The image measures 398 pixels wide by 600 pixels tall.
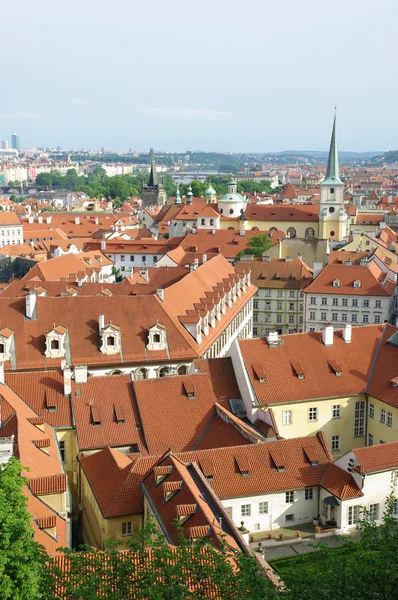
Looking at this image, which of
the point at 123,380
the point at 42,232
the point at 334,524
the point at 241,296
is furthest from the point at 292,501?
the point at 42,232

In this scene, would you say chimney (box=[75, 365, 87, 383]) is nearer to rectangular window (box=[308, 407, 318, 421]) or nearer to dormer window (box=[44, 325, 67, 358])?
dormer window (box=[44, 325, 67, 358])

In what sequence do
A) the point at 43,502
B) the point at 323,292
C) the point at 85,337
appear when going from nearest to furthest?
the point at 43,502, the point at 85,337, the point at 323,292

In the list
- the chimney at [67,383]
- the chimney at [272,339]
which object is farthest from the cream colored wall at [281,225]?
the chimney at [67,383]

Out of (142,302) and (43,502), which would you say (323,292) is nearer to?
(142,302)

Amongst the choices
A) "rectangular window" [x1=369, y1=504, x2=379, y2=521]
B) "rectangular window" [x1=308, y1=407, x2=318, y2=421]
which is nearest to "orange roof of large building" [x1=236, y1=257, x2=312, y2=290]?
"rectangular window" [x1=308, y1=407, x2=318, y2=421]

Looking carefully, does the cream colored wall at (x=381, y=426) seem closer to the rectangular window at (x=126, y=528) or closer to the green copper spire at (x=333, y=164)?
the rectangular window at (x=126, y=528)
